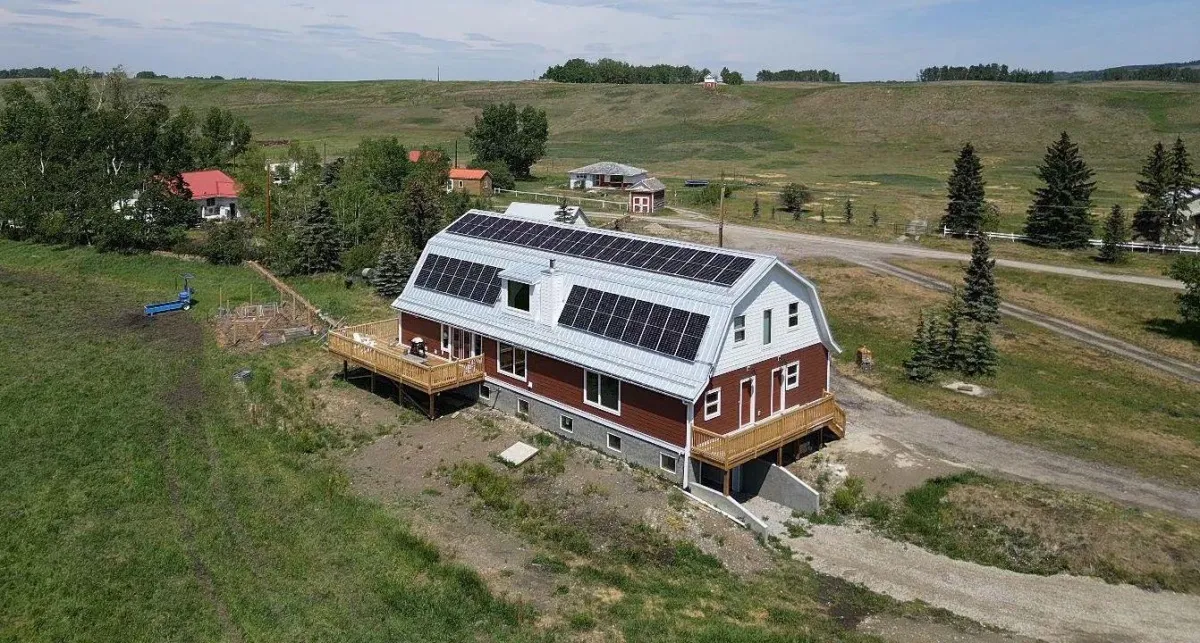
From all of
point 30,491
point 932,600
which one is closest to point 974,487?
point 932,600

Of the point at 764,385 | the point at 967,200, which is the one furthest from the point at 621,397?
the point at 967,200

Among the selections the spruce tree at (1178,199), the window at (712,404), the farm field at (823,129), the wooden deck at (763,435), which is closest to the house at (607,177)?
the farm field at (823,129)

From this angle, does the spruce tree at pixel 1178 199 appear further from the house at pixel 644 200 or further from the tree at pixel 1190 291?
Answer: the house at pixel 644 200

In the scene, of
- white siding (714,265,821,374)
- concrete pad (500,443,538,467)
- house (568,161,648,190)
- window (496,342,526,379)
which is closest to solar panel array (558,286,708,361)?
white siding (714,265,821,374)

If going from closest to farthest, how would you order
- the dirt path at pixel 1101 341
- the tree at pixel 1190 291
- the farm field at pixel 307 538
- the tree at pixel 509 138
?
1. the farm field at pixel 307 538
2. the dirt path at pixel 1101 341
3. the tree at pixel 1190 291
4. the tree at pixel 509 138

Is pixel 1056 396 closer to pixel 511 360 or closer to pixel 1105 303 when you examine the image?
pixel 1105 303

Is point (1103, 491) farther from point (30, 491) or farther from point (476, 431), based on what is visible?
point (30, 491)
